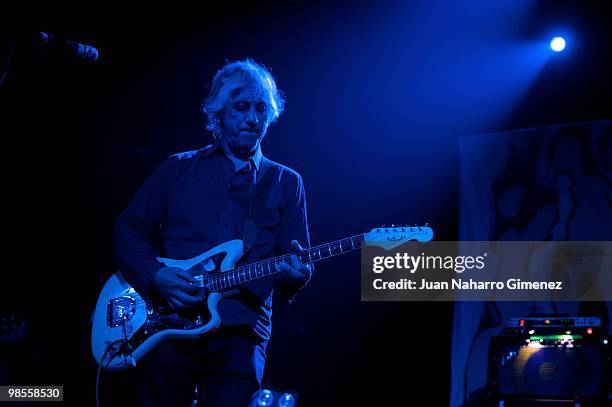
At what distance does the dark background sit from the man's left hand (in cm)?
172

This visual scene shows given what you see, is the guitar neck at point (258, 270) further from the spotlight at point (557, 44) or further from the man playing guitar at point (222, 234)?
the spotlight at point (557, 44)

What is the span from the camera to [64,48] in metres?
2.80

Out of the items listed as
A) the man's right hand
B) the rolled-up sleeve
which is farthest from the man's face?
the man's right hand

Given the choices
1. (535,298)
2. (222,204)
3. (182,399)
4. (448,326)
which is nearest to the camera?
(182,399)

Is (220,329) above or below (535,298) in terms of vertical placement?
below

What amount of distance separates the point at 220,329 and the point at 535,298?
115 inches

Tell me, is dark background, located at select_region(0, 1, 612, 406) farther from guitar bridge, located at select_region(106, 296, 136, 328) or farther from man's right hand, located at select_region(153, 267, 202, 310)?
man's right hand, located at select_region(153, 267, 202, 310)

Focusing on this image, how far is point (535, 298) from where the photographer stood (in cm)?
500

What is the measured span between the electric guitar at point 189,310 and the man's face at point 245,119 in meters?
0.52

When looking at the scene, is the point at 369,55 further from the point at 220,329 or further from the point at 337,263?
the point at 220,329

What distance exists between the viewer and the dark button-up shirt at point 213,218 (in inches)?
123

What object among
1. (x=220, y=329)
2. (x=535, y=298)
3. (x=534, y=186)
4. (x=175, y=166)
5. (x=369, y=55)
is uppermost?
(x=369, y=55)

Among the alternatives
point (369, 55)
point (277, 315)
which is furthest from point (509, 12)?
point (277, 315)

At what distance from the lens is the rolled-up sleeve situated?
3221mm
